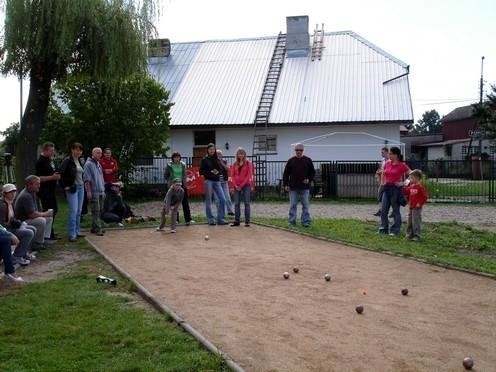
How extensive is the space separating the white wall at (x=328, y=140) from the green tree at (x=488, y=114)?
13.2m

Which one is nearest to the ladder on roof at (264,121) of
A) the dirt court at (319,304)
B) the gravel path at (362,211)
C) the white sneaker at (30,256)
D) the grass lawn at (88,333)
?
the gravel path at (362,211)

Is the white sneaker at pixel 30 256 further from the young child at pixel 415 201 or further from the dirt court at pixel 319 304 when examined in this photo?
the young child at pixel 415 201

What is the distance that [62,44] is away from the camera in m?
12.0

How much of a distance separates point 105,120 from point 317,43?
17.0 meters

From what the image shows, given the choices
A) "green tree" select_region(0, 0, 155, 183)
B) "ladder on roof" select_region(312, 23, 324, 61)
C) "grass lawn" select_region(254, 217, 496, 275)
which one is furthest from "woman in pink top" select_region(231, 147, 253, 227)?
"ladder on roof" select_region(312, 23, 324, 61)

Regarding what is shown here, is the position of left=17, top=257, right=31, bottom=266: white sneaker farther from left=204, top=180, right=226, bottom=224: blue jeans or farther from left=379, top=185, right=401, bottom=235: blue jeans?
left=379, top=185, right=401, bottom=235: blue jeans

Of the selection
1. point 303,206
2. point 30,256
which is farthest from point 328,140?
point 30,256

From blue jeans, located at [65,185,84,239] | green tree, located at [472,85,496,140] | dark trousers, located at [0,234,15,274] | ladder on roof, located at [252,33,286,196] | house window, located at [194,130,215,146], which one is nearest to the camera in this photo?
dark trousers, located at [0,234,15,274]

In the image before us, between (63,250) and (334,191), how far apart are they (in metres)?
14.5

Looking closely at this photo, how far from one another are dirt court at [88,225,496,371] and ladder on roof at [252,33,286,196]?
1432 centimetres

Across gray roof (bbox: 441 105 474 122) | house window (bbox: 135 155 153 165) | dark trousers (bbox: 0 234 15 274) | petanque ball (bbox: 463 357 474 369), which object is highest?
gray roof (bbox: 441 105 474 122)

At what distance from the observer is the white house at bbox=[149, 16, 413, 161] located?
27.1 meters

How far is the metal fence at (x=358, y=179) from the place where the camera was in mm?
22484

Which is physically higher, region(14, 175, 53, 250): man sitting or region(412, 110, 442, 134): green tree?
region(412, 110, 442, 134): green tree
